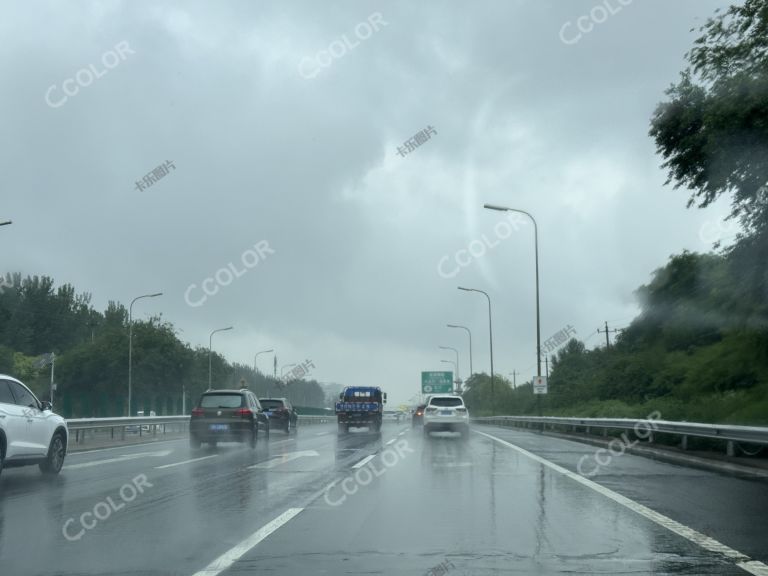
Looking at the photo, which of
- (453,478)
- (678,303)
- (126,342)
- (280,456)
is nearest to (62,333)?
(126,342)

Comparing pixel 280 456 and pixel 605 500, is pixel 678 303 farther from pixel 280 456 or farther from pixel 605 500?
pixel 605 500

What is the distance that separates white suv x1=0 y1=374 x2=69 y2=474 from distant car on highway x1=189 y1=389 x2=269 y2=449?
903 centimetres

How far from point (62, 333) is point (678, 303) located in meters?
81.2

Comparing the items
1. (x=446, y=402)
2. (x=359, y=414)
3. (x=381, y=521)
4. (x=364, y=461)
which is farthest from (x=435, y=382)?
(x=381, y=521)

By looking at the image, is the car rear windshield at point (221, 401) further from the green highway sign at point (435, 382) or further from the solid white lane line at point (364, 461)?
the green highway sign at point (435, 382)

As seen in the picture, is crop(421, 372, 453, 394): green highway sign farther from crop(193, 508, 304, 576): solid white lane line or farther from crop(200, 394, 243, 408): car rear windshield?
crop(193, 508, 304, 576): solid white lane line

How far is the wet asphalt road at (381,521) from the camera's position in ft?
23.5

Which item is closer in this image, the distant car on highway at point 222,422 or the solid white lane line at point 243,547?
the solid white lane line at point 243,547

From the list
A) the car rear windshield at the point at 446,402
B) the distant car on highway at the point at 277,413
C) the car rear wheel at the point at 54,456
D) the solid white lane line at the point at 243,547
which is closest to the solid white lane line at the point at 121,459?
the car rear wheel at the point at 54,456

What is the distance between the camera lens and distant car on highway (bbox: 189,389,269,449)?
24.9m

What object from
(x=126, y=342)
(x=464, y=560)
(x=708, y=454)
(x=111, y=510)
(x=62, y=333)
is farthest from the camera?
(x=62, y=333)

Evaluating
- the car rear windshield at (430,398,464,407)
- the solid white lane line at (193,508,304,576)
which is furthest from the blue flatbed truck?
the solid white lane line at (193,508,304,576)

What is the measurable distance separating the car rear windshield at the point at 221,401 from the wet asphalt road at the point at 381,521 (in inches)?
339

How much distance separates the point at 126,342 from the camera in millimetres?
88438
